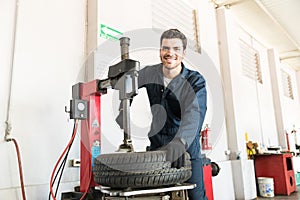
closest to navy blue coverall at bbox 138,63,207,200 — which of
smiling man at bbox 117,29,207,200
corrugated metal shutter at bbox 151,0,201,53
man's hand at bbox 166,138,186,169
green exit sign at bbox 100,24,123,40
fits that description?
smiling man at bbox 117,29,207,200

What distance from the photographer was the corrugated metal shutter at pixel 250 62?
4.77m

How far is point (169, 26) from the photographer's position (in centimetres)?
306

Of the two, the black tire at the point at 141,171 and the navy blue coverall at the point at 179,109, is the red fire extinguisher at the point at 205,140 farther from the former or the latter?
the black tire at the point at 141,171

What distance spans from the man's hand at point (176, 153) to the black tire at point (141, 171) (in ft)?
0.06

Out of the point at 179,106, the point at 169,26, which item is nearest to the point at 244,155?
the point at 169,26

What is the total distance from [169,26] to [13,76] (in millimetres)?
1910

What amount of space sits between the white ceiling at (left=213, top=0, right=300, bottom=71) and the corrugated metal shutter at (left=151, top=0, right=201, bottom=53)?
785 mm

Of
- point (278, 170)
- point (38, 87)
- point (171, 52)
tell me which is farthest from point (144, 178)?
point (278, 170)

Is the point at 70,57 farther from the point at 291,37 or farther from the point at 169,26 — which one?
the point at 291,37

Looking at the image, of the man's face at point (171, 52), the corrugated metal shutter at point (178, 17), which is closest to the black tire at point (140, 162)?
the man's face at point (171, 52)

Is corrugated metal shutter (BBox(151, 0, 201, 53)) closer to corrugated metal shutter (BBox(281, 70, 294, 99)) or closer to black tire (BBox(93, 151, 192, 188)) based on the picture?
black tire (BBox(93, 151, 192, 188))

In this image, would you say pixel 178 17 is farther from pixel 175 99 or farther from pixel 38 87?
pixel 38 87

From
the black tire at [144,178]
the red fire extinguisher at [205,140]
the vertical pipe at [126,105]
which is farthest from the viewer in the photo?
the red fire extinguisher at [205,140]

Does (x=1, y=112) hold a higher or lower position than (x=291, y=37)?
lower
